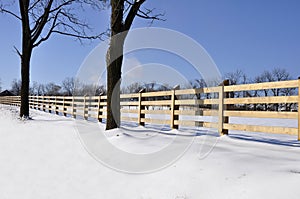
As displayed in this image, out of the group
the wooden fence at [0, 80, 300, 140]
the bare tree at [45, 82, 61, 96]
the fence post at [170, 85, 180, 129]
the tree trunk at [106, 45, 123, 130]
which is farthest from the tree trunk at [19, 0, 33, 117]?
the bare tree at [45, 82, 61, 96]

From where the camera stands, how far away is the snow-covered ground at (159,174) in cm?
290

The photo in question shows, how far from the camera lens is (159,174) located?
3.57 metres

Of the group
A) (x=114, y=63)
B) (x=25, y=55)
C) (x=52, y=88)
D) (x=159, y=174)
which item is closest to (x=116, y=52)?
(x=114, y=63)

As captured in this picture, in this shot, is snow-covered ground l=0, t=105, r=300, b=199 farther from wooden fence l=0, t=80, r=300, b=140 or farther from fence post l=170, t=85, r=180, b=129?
fence post l=170, t=85, r=180, b=129

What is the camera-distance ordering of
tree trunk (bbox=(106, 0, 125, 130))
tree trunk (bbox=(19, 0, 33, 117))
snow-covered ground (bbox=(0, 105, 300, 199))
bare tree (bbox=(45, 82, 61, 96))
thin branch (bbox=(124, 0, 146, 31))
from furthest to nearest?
1. bare tree (bbox=(45, 82, 61, 96))
2. tree trunk (bbox=(19, 0, 33, 117))
3. thin branch (bbox=(124, 0, 146, 31))
4. tree trunk (bbox=(106, 0, 125, 130))
5. snow-covered ground (bbox=(0, 105, 300, 199))

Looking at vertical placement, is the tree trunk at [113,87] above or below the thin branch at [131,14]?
below

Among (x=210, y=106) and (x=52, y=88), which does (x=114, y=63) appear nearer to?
(x=210, y=106)

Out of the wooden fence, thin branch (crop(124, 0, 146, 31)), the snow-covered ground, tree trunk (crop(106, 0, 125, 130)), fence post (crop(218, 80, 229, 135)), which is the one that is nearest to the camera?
the snow-covered ground

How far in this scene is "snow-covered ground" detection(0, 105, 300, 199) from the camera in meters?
2.90

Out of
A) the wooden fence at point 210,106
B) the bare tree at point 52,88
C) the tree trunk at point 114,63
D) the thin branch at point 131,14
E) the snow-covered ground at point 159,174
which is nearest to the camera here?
the snow-covered ground at point 159,174

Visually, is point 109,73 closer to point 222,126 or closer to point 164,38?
point 164,38

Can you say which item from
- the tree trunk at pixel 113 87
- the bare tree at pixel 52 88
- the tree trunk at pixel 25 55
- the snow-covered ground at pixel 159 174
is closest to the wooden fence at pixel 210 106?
the snow-covered ground at pixel 159 174

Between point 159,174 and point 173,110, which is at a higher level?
point 173,110

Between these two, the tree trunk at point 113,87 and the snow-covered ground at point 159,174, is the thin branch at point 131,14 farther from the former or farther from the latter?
the snow-covered ground at point 159,174
